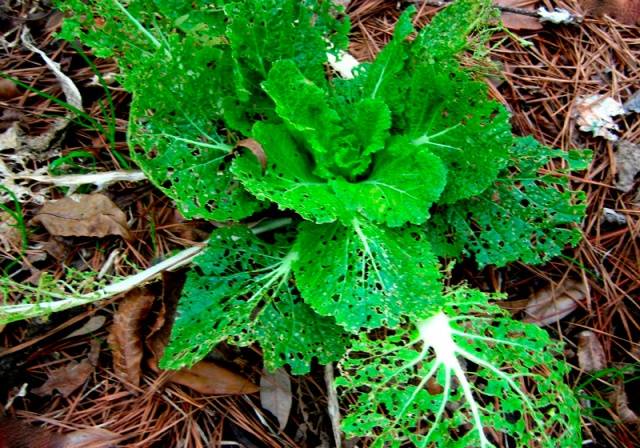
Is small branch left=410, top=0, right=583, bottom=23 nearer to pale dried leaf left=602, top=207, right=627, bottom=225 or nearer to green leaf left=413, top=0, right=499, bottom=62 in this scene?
green leaf left=413, top=0, right=499, bottom=62

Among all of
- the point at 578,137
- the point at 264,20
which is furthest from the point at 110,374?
the point at 578,137

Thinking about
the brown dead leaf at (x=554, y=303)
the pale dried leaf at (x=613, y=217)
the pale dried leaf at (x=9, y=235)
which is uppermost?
the pale dried leaf at (x=9, y=235)

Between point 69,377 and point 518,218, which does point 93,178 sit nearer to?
point 69,377

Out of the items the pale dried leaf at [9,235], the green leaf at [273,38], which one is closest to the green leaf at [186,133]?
the green leaf at [273,38]

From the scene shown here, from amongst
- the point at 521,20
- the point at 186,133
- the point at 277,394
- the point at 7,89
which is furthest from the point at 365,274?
the point at 7,89

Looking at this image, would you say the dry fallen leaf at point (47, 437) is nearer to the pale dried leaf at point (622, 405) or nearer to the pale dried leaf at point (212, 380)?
the pale dried leaf at point (212, 380)

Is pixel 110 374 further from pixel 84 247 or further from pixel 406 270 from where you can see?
pixel 406 270

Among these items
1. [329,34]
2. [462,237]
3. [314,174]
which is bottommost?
[462,237]
